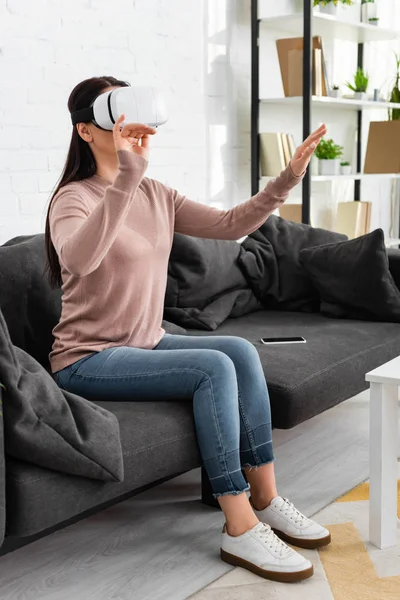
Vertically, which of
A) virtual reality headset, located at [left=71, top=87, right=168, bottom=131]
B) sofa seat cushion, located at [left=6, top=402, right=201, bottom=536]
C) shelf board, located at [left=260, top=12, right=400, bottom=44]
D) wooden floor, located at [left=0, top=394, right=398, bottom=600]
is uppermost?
shelf board, located at [left=260, top=12, right=400, bottom=44]

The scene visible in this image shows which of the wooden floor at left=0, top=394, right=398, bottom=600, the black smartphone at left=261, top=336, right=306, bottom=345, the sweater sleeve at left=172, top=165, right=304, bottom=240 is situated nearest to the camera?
the wooden floor at left=0, top=394, right=398, bottom=600

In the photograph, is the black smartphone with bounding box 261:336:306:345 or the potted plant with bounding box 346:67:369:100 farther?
the potted plant with bounding box 346:67:369:100

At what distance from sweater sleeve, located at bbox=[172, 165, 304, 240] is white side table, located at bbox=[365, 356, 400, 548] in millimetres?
536

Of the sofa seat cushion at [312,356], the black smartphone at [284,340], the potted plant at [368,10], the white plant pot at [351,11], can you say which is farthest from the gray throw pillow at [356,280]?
the white plant pot at [351,11]

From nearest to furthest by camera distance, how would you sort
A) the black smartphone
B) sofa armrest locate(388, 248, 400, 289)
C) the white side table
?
the white side table, the black smartphone, sofa armrest locate(388, 248, 400, 289)

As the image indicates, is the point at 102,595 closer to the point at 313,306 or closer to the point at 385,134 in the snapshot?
the point at 313,306

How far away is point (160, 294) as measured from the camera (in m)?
2.26

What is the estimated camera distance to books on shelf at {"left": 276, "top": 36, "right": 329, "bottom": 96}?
4098 mm

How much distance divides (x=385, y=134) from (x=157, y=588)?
11.0 feet

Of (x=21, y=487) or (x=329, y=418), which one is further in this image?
(x=329, y=418)

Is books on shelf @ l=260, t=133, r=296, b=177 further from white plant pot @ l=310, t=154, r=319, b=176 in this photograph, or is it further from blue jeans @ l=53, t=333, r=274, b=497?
blue jeans @ l=53, t=333, r=274, b=497

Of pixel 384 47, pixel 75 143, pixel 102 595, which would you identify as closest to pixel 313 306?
pixel 75 143

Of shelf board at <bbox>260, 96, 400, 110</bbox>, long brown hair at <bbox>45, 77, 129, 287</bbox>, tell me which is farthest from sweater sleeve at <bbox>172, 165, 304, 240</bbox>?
shelf board at <bbox>260, 96, 400, 110</bbox>

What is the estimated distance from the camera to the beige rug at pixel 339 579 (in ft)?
6.32
